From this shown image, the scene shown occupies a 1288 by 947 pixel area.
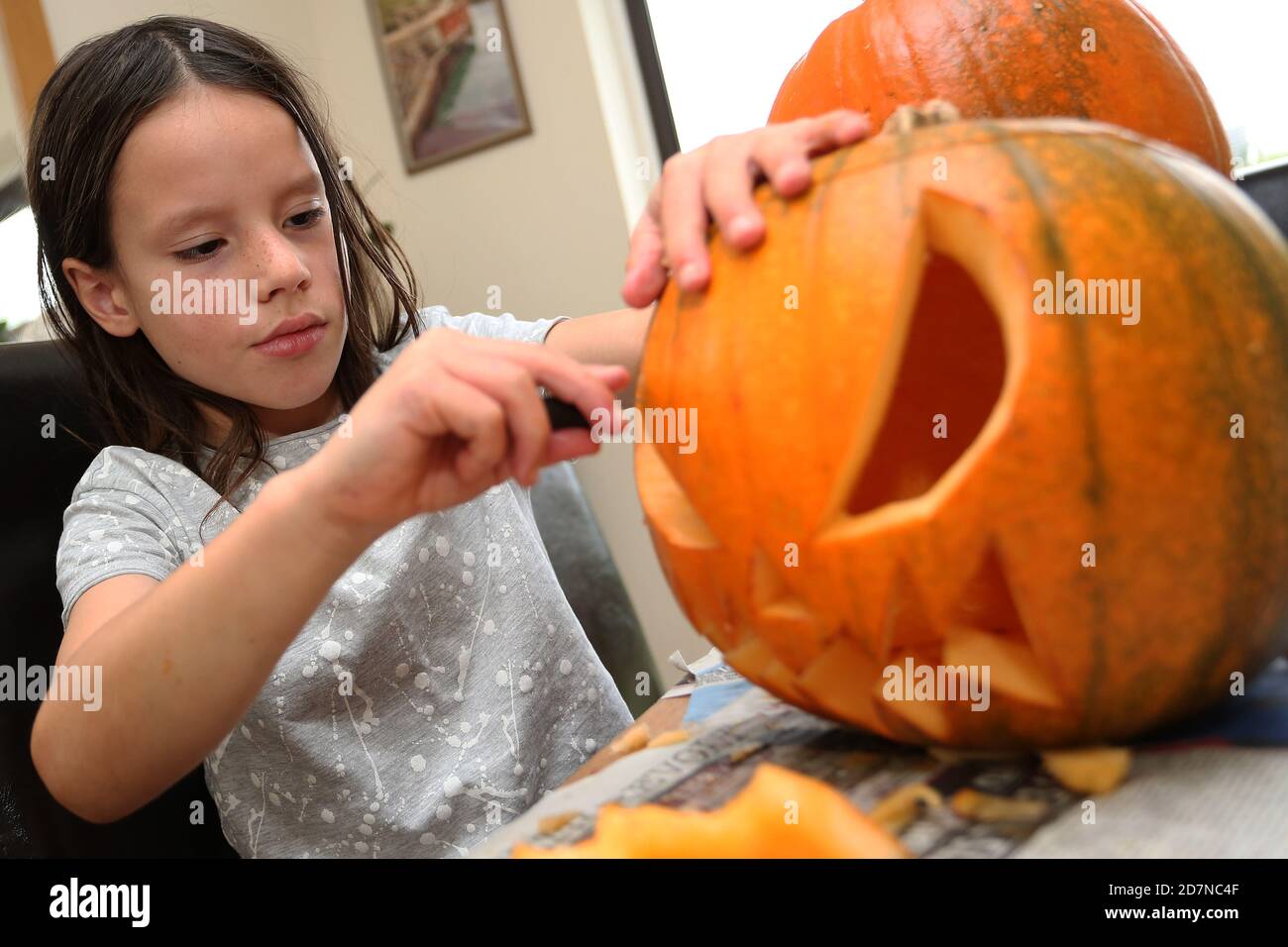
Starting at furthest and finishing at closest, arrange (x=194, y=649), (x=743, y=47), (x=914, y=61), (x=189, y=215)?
1. (x=743, y=47)
2. (x=189, y=215)
3. (x=914, y=61)
4. (x=194, y=649)

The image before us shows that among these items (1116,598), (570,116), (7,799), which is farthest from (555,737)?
(570,116)

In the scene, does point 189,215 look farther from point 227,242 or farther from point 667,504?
point 667,504

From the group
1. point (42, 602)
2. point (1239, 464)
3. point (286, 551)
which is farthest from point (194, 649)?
point (1239, 464)

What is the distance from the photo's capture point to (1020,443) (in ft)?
1.34

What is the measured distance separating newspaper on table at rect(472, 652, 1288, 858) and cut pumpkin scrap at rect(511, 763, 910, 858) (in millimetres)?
28

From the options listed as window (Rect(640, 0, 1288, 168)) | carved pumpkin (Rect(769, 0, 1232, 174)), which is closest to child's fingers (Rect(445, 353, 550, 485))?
carved pumpkin (Rect(769, 0, 1232, 174))

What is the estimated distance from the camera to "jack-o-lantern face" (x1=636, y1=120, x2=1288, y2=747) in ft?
1.35

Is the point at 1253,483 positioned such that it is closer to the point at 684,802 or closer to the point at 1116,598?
the point at 1116,598

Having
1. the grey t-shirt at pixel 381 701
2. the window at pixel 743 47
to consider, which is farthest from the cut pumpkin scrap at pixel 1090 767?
the window at pixel 743 47

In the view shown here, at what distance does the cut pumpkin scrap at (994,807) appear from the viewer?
0.41 m

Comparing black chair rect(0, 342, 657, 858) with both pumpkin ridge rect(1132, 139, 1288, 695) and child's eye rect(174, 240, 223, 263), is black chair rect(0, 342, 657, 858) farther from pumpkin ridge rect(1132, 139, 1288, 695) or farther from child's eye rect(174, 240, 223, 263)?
pumpkin ridge rect(1132, 139, 1288, 695)

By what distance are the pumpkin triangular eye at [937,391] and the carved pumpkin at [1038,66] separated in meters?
0.24

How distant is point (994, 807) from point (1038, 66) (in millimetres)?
511
